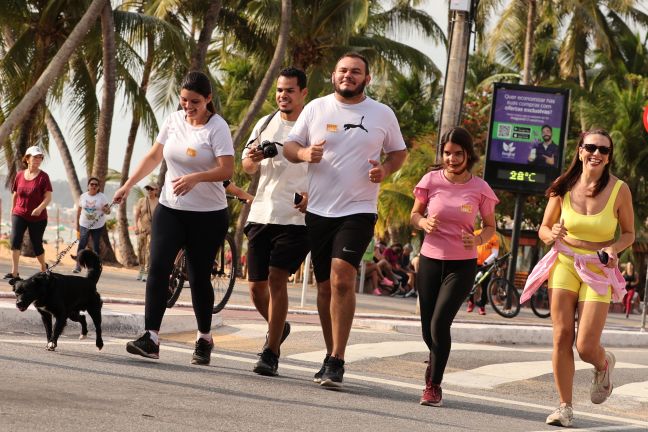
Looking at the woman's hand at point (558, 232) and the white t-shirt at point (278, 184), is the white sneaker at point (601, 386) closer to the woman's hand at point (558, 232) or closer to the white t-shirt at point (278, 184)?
the woman's hand at point (558, 232)

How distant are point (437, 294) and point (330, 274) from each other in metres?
0.70

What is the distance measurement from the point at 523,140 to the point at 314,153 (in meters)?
14.8

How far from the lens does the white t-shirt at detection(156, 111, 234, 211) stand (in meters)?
8.75

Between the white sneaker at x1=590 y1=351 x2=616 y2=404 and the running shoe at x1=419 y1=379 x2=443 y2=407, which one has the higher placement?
the white sneaker at x1=590 y1=351 x2=616 y2=404

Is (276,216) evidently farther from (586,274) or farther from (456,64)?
(456,64)

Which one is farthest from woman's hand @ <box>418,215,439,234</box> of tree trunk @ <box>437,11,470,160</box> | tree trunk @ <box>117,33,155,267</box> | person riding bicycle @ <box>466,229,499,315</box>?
tree trunk @ <box>117,33,155,267</box>

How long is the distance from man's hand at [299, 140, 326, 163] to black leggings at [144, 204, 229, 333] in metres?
0.89

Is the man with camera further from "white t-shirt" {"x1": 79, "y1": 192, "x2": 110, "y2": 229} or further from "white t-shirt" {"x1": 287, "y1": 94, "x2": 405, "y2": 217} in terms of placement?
"white t-shirt" {"x1": 79, "y1": 192, "x2": 110, "y2": 229}

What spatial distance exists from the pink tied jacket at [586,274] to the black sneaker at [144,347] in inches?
96.6

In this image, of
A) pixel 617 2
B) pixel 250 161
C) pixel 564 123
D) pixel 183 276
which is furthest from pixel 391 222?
pixel 250 161

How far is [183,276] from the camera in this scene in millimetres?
13672

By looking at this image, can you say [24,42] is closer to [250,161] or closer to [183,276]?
[183,276]

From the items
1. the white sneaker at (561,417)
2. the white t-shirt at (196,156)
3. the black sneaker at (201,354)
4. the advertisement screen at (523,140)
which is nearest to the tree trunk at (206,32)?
the advertisement screen at (523,140)

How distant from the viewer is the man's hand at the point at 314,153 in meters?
8.29
